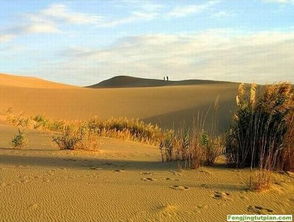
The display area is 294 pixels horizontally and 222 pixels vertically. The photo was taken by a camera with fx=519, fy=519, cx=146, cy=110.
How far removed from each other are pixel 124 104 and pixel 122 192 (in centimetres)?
3401

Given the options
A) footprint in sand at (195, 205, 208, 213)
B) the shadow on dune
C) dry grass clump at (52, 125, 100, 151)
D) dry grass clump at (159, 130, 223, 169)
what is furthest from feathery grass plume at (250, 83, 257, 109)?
dry grass clump at (52, 125, 100, 151)

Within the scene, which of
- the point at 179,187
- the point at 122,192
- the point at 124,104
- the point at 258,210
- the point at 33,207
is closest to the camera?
the point at 33,207

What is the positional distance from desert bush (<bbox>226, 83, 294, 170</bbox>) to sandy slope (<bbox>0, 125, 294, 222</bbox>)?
1.48 feet

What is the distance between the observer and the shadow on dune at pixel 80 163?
29.9 feet

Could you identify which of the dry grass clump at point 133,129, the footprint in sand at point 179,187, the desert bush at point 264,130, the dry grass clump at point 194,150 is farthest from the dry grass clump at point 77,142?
the dry grass clump at point 133,129

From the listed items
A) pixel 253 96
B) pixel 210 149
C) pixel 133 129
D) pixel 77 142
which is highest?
pixel 253 96

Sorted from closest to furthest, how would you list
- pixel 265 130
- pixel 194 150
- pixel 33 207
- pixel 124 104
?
Result: pixel 33 207 < pixel 194 150 < pixel 265 130 < pixel 124 104

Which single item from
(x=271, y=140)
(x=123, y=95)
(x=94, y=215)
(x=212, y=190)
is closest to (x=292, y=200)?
(x=212, y=190)

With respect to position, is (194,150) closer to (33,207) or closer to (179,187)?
(179,187)

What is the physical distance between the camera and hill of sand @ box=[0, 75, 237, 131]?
34469mm

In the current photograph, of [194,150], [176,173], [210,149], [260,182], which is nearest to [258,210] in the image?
[260,182]

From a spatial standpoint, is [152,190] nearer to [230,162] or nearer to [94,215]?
[94,215]

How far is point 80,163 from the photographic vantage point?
941cm

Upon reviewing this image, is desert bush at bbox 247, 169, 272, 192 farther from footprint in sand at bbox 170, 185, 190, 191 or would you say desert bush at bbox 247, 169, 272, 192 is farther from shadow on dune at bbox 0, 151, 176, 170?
shadow on dune at bbox 0, 151, 176, 170
